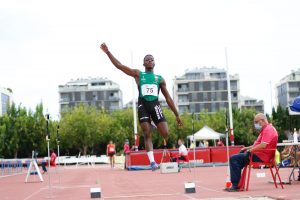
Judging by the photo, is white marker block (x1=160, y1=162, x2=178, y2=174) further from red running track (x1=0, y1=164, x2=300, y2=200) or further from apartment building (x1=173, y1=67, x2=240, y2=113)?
apartment building (x1=173, y1=67, x2=240, y2=113)

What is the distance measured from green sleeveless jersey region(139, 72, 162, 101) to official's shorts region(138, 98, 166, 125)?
0.28 feet

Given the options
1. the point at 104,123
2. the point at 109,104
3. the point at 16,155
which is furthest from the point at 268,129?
the point at 109,104

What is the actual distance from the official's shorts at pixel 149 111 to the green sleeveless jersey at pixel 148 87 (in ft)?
0.28

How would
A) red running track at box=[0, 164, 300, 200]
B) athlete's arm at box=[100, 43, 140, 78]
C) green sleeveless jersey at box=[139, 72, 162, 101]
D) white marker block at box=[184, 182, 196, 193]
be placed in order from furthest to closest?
white marker block at box=[184, 182, 196, 193] → red running track at box=[0, 164, 300, 200] → athlete's arm at box=[100, 43, 140, 78] → green sleeveless jersey at box=[139, 72, 162, 101]

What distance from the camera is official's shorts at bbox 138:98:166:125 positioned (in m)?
10.0

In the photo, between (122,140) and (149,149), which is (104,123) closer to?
(122,140)

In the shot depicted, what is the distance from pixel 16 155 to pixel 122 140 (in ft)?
66.1

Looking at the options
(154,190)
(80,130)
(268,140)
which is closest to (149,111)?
(268,140)

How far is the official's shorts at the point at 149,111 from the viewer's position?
1001 centimetres

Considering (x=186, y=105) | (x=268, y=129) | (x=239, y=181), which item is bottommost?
(x=239, y=181)

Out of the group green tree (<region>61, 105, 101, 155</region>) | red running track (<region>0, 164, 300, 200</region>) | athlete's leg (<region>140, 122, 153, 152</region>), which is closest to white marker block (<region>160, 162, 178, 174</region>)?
red running track (<region>0, 164, 300, 200</region>)

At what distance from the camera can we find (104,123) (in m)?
98.5

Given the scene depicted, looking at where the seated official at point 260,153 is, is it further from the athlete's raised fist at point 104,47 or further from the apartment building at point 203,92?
the apartment building at point 203,92

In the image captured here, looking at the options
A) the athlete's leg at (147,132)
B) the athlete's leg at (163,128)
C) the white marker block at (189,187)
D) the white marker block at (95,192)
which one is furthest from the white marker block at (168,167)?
the athlete's leg at (163,128)
